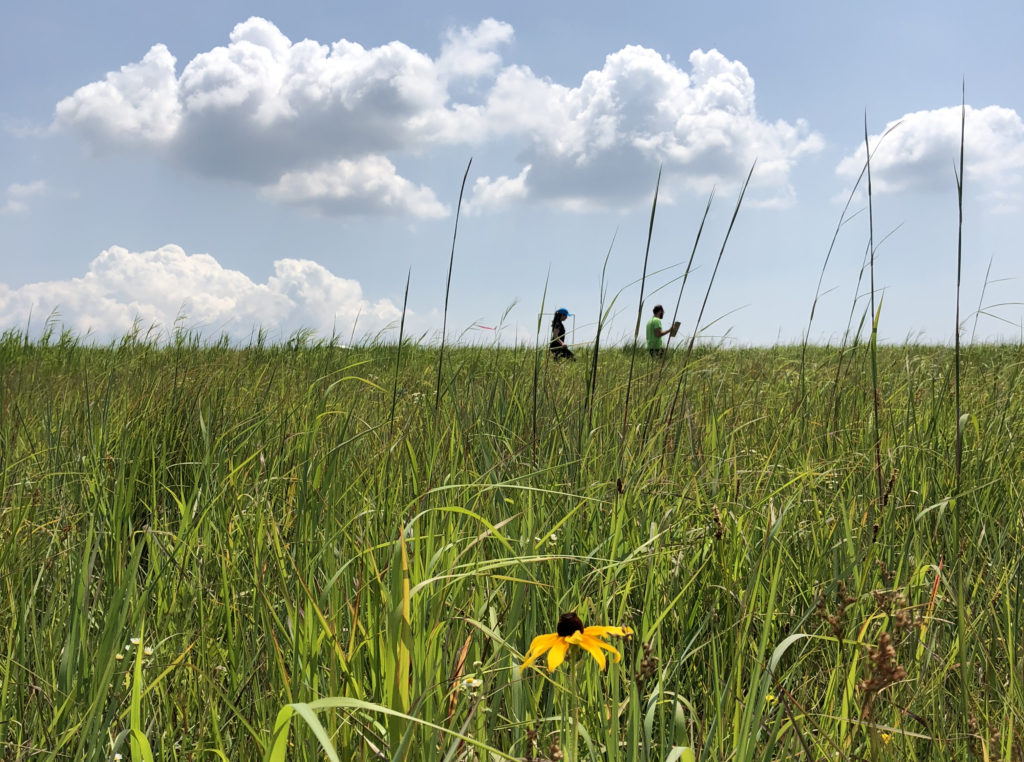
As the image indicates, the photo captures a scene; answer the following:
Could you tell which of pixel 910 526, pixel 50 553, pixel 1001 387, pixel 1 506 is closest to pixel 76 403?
pixel 1 506

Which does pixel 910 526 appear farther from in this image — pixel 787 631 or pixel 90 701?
pixel 90 701

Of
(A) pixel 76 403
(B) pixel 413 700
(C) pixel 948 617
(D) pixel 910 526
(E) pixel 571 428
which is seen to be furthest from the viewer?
(A) pixel 76 403

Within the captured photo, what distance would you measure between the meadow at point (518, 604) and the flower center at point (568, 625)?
137mm

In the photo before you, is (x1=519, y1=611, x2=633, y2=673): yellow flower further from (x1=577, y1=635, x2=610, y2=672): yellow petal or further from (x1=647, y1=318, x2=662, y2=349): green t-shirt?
(x1=647, y1=318, x2=662, y2=349): green t-shirt

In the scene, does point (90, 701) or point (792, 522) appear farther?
point (792, 522)

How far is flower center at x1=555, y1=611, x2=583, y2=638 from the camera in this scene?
0.81 m

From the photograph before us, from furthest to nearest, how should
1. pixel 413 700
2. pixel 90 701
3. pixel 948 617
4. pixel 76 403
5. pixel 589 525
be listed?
1. pixel 76 403
2. pixel 589 525
3. pixel 948 617
4. pixel 90 701
5. pixel 413 700

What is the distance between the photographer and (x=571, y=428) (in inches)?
93.7

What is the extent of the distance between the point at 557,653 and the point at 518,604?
51cm

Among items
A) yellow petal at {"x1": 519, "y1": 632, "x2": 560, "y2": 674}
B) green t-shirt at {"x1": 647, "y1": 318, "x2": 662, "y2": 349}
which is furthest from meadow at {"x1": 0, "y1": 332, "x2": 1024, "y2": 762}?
green t-shirt at {"x1": 647, "y1": 318, "x2": 662, "y2": 349}

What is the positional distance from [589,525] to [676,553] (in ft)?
0.78

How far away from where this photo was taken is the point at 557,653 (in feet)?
2.56

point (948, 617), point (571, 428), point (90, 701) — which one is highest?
point (571, 428)

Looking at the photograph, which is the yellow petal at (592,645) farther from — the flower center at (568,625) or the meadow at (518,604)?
the meadow at (518,604)
